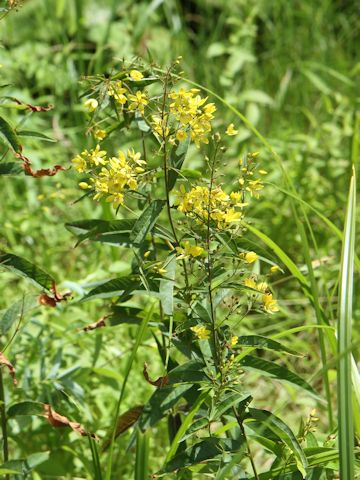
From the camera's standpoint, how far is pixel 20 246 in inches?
109

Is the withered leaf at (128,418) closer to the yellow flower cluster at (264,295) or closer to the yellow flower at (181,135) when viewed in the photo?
the yellow flower cluster at (264,295)

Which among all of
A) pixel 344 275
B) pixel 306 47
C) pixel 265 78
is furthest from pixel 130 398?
pixel 306 47

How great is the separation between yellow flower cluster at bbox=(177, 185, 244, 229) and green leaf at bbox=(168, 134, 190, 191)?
82 millimetres

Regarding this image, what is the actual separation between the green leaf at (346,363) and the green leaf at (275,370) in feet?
0.28

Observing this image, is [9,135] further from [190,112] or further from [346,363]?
[346,363]

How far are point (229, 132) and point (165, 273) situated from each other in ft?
0.81

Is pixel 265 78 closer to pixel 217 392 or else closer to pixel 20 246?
pixel 20 246

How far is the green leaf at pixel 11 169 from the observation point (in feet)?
4.68

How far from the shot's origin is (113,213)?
2.36 meters

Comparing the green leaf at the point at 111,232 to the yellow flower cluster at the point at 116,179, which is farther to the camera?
the green leaf at the point at 111,232

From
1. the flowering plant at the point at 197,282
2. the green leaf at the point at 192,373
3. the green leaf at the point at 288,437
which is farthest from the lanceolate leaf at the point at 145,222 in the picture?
the green leaf at the point at 288,437

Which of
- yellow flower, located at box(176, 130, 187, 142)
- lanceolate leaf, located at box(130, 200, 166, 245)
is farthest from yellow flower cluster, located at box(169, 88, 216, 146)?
lanceolate leaf, located at box(130, 200, 166, 245)

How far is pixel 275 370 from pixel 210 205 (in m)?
0.27

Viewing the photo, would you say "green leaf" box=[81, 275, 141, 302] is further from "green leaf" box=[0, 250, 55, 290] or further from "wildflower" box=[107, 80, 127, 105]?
"wildflower" box=[107, 80, 127, 105]
